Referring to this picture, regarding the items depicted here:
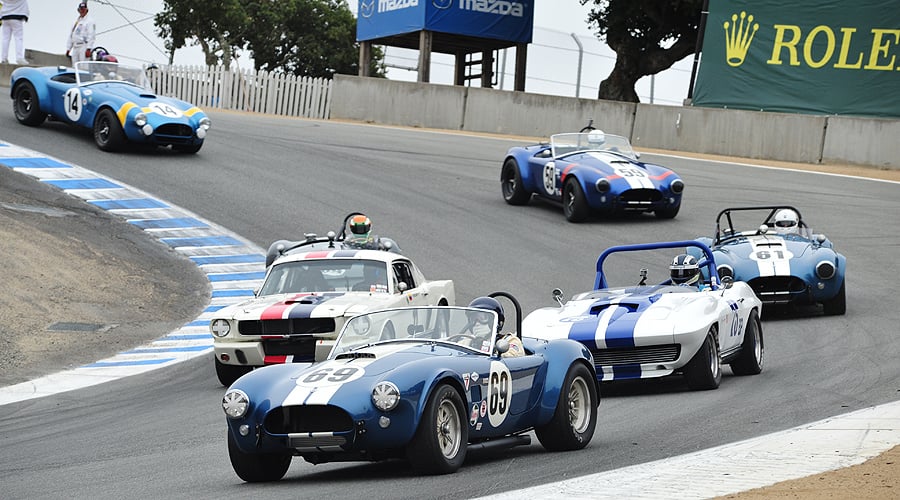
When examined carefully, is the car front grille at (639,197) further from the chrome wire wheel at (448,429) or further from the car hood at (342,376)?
the chrome wire wheel at (448,429)

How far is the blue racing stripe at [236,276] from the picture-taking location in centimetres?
1778

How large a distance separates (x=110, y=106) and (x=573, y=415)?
56.1 feet

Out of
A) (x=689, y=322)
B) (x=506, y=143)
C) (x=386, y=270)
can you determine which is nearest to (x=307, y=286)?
(x=386, y=270)

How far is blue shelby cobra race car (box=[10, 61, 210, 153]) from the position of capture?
23.5 m

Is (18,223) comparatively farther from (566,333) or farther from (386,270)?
(566,333)

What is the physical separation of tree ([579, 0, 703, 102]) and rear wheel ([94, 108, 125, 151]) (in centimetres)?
1993

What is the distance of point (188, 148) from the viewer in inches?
985

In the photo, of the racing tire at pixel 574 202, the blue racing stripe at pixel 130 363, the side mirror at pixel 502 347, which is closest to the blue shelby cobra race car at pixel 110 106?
the racing tire at pixel 574 202

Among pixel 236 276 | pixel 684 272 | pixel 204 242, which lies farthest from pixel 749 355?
pixel 204 242

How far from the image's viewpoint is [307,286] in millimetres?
12719

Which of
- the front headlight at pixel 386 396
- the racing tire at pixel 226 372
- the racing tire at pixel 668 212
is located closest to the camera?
the front headlight at pixel 386 396

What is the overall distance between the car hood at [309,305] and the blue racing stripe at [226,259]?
6.22 metres

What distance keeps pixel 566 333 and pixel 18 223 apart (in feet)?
32.7

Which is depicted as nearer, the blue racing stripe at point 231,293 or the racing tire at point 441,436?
the racing tire at point 441,436
